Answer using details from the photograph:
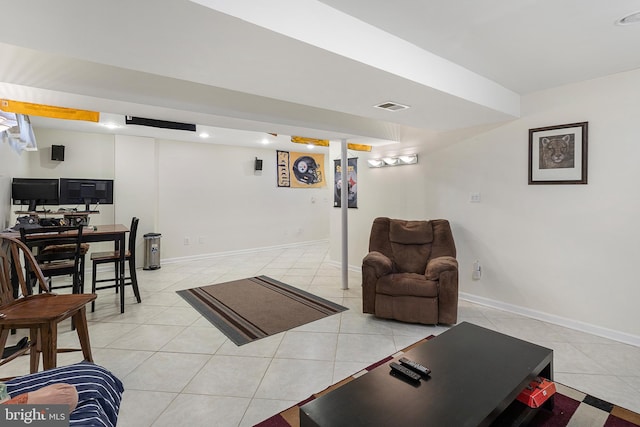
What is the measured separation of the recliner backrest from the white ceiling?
50.2 inches

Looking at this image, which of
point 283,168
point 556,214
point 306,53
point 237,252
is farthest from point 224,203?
point 556,214

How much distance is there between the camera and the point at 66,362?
2.38 m

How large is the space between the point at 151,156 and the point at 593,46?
5.95 meters

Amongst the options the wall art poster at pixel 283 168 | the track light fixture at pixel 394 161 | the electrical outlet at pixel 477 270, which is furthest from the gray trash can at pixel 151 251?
the electrical outlet at pixel 477 270

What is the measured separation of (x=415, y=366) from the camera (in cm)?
157

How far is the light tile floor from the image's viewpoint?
1.89 metres

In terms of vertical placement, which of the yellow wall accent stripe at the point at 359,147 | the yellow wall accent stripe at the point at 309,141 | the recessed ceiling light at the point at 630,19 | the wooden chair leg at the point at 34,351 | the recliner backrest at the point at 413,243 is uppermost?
the recessed ceiling light at the point at 630,19

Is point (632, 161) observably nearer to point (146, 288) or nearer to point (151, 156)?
point (146, 288)

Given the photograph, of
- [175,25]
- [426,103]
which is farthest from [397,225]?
[175,25]

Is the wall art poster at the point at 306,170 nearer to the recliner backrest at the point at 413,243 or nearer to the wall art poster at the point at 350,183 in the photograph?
the wall art poster at the point at 350,183

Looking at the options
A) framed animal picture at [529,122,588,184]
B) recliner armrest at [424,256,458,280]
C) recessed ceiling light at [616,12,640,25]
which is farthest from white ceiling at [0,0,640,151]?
recliner armrest at [424,256,458,280]

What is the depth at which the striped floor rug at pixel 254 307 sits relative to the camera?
300 cm

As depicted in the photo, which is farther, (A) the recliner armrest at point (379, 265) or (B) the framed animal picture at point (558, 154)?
(A) the recliner armrest at point (379, 265)

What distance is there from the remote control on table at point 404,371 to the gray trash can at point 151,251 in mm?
4934
